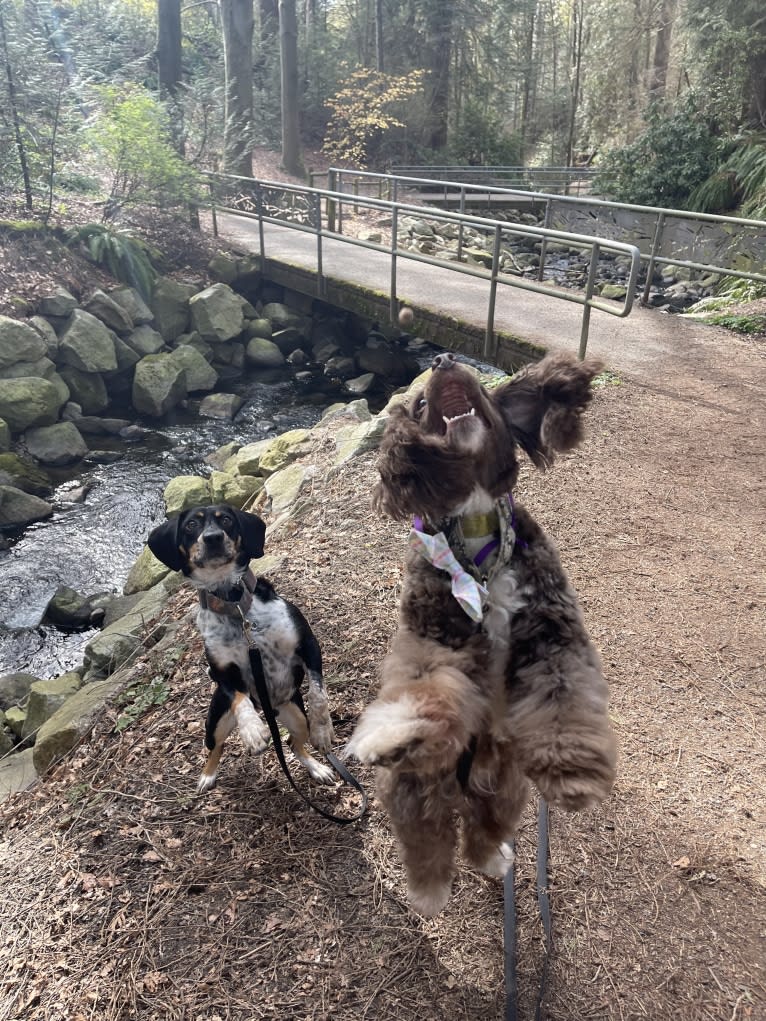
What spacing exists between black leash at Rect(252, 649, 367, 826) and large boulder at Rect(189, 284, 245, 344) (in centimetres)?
941

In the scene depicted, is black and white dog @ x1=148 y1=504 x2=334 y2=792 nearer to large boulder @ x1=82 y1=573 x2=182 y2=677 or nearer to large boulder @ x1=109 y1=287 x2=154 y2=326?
large boulder @ x1=82 y1=573 x2=182 y2=677

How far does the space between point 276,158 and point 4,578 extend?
65.4 feet

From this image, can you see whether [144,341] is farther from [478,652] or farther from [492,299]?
[478,652]

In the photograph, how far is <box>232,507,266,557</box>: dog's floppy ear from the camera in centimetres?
266

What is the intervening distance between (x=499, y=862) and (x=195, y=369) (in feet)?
30.7

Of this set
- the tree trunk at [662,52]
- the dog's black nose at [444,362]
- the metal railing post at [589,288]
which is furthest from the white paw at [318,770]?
the tree trunk at [662,52]

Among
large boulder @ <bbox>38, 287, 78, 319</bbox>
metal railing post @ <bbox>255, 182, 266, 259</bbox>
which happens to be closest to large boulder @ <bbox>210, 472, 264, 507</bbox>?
large boulder @ <bbox>38, 287, 78, 319</bbox>

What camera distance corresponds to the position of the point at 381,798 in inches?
Result: 80.2

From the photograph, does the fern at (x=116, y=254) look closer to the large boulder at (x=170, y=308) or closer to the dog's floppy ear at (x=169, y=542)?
the large boulder at (x=170, y=308)

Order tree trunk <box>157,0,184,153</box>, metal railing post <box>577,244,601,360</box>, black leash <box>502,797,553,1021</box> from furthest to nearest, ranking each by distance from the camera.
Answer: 1. tree trunk <box>157,0,184,153</box>
2. metal railing post <box>577,244,601,360</box>
3. black leash <box>502,797,553,1021</box>

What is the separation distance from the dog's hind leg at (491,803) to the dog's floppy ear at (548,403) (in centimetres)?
87

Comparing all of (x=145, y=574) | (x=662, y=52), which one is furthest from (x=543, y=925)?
(x=662, y=52)

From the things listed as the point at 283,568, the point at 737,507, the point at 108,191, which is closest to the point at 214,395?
the point at 108,191

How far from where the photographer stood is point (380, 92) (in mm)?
24203
